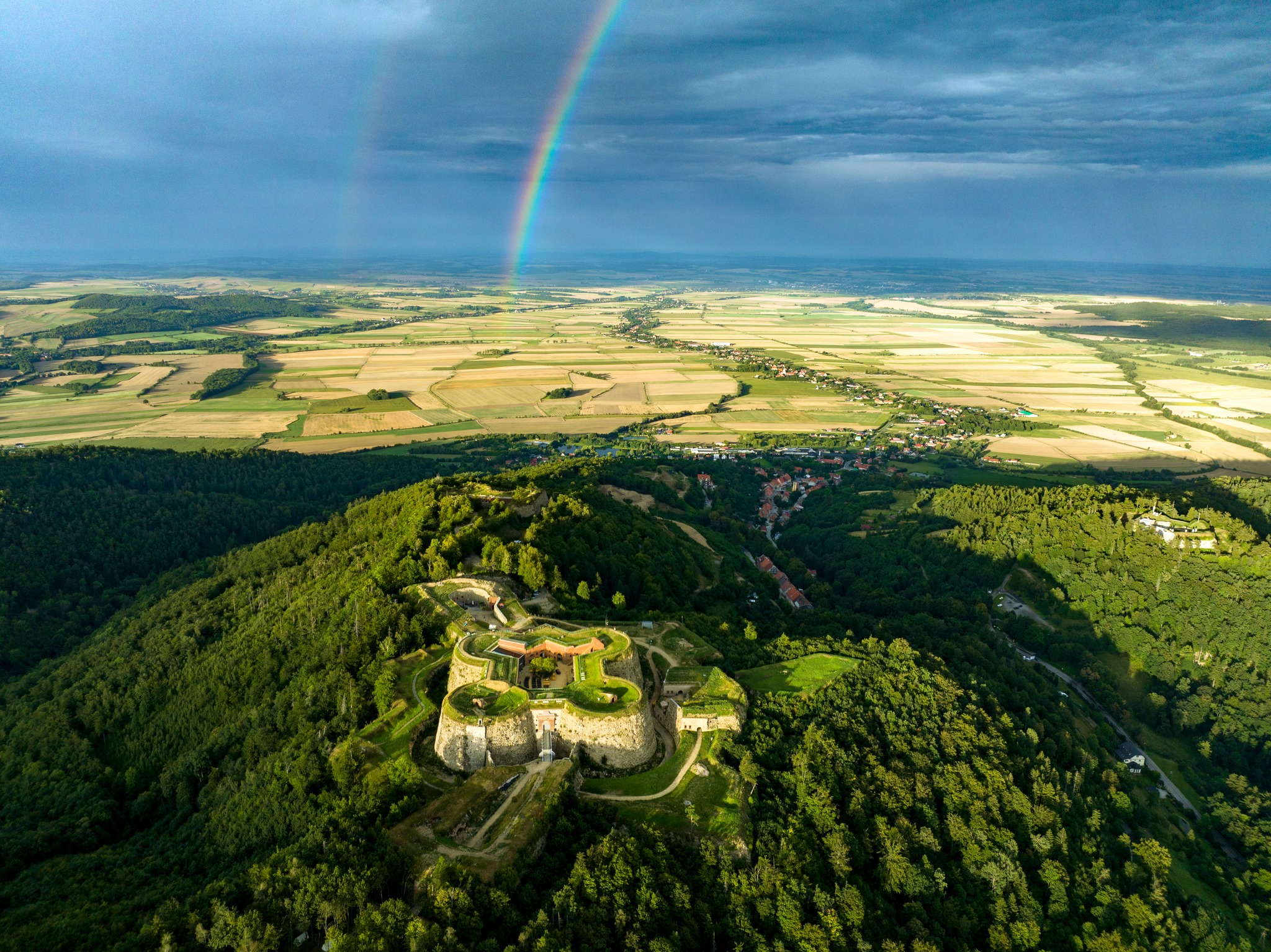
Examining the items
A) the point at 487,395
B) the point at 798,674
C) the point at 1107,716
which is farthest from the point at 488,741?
the point at 487,395

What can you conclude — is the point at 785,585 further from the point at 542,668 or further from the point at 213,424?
the point at 213,424

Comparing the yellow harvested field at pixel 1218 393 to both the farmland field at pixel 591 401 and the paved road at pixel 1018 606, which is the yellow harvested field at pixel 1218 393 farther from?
the paved road at pixel 1018 606

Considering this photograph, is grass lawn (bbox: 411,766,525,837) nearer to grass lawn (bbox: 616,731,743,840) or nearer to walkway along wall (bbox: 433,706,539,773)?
walkway along wall (bbox: 433,706,539,773)

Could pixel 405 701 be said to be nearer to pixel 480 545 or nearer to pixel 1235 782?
pixel 480 545

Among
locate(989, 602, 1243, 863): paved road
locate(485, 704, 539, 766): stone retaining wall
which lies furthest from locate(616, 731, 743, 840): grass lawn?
locate(989, 602, 1243, 863): paved road

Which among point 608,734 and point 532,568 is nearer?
point 608,734

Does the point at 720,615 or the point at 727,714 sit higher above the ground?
the point at 727,714

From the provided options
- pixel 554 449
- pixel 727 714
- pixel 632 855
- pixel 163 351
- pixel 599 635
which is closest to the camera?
pixel 632 855

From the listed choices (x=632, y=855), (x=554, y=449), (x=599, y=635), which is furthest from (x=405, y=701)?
(x=554, y=449)
